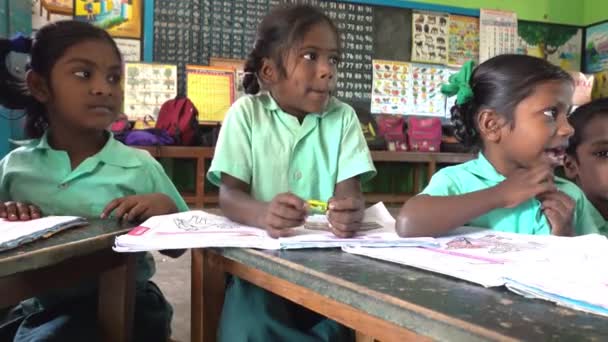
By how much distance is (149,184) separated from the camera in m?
1.22

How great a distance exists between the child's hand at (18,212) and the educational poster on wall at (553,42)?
191 inches

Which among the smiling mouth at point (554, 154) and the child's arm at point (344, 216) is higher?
the smiling mouth at point (554, 154)

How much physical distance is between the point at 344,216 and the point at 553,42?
5041 millimetres

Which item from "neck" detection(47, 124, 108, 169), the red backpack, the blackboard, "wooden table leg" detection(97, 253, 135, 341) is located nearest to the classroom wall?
the blackboard

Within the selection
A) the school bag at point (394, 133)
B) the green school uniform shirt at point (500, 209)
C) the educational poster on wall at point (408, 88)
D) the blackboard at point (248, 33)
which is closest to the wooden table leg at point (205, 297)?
the green school uniform shirt at point (500, 209)

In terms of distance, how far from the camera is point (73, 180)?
1135 millimetres

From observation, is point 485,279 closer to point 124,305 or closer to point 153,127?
point 124,305

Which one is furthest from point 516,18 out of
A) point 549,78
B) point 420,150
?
point 549,78

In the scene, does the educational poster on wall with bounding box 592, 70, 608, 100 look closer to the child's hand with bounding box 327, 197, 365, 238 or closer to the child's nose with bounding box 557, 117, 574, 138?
the child's nose with bounding box 557, 117, 574, 138

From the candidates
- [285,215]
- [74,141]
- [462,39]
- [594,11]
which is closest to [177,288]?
[74,141]

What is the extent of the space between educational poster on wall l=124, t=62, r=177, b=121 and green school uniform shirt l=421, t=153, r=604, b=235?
3.09 meters

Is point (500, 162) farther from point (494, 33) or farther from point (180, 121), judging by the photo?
point (494, 33)

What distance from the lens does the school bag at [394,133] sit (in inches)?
169

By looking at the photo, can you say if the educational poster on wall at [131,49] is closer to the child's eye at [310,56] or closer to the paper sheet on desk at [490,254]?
the child's eye at [310,56]
